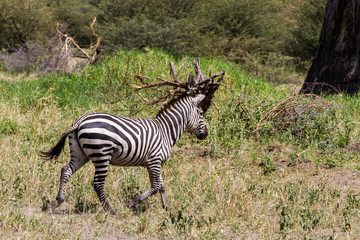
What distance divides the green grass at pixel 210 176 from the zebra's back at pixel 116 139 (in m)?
0.68

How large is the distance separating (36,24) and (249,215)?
23.3 metres

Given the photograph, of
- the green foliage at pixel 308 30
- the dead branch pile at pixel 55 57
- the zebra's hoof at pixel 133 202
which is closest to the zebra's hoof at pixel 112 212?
the zebra's hoof at pixel 133 202

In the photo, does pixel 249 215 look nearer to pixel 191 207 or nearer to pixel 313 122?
pixel 191 207

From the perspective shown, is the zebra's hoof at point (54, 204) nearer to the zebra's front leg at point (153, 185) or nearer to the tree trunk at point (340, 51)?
the zebra's front leg at point (153, 185)

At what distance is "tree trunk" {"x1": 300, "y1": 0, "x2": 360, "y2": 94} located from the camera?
1155 cm

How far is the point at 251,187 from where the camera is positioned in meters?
6.01

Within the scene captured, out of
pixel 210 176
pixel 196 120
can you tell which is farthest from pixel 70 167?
pixel 210 176

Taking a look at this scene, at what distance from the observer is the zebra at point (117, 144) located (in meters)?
4.83

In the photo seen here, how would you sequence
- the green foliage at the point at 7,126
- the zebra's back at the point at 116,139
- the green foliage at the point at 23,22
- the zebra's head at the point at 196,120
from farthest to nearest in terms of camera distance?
the green foliage at the point at 23,22 → the green foliage at the point at 7,126 → the zebra's head at the point at 196,120 → the zebra's back at the point at 116,139

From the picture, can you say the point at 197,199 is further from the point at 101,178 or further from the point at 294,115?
the point at 294,115

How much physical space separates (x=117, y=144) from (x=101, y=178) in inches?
17.7

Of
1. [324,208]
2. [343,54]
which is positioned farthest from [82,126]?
[343,54]

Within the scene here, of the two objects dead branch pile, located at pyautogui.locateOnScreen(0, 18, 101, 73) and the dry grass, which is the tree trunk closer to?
the dry grass

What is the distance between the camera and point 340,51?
11.8m
